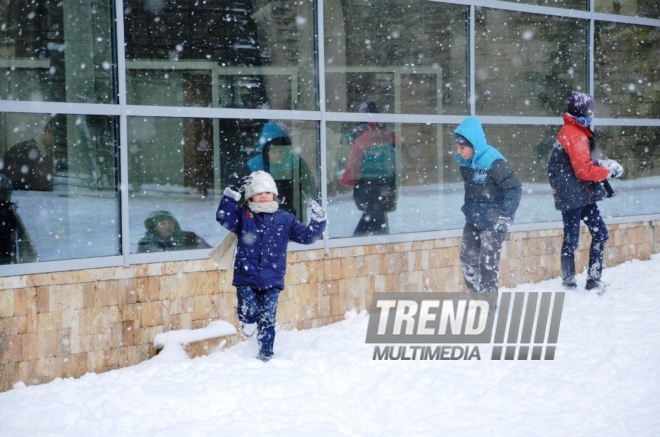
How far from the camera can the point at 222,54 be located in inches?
286

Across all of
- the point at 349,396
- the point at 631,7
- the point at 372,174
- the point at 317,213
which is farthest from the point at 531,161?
the point at 349,396

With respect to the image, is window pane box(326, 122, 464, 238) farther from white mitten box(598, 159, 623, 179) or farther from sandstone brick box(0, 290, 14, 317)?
sandstone brick box(0, 290, 14, 317)

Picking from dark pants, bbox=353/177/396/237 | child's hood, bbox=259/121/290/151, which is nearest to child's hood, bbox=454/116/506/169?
dark pants, bbox=353/177/396/237

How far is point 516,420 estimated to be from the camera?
5.12m

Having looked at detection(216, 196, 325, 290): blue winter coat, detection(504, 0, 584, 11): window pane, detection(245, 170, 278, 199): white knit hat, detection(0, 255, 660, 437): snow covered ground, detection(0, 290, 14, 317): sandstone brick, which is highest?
detection(504, 0, 584, 11): window pane

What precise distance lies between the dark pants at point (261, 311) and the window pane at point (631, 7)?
6735 millimetres

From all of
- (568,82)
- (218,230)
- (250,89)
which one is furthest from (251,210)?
(568,82)

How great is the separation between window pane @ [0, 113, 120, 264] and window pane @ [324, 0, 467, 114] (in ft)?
8.16

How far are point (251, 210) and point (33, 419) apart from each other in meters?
2.21

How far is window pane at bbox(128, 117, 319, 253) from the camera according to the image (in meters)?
6.71

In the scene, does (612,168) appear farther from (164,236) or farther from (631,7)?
(164,236)

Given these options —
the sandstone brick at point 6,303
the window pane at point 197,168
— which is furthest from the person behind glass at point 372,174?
the sandstone brick at point 6,303

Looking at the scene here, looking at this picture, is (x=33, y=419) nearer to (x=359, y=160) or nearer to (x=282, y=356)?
(x=282, y=356)

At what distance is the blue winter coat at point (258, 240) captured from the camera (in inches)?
251
